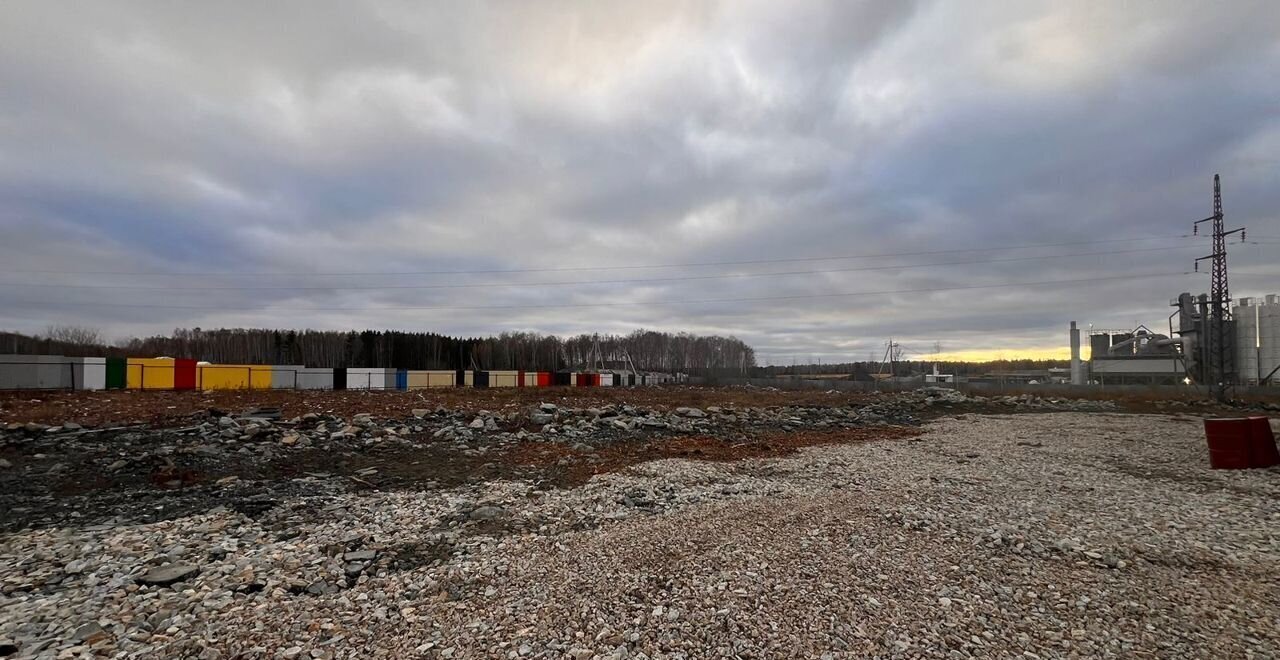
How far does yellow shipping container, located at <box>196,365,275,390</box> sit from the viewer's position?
3419cm

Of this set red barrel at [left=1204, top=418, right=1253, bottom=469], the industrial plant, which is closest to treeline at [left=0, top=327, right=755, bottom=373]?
the industrial plant

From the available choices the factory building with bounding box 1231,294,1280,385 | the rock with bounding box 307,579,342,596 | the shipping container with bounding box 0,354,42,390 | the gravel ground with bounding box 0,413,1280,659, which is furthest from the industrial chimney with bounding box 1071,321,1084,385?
the shipping container with bounding box 0,354,42,390

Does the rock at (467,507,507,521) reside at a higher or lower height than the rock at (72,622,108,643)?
lower

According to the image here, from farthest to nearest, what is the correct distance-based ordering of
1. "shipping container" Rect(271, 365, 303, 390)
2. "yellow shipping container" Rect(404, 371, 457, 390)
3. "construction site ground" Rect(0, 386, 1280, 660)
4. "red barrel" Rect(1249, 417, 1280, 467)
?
"yellow shipping container" Rect(404, 371, 457, 390)
"shipping container" Rect(271, 365, 303, 390)
"red barrel" Rect(1249, 417, 1280, 467)
"construction site ground" Rect(0, 386, 1280, 660)

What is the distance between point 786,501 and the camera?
29.6ft

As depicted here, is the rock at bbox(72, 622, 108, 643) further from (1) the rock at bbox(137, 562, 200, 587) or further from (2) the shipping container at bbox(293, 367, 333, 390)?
(2) the shipping container at bbox(293, 367, 333, 390)

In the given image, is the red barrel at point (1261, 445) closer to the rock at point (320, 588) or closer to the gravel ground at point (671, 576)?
the gravel ground at point (671, 576)

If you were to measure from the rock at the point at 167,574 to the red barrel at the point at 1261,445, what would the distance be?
749 inches

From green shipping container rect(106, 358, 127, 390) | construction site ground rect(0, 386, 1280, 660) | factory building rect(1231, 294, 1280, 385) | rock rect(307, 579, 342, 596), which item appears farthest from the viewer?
factory building rect(1231, 294, 1280, 385)

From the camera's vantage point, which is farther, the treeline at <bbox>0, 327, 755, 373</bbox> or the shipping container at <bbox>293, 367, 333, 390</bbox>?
the treeline at <bbox>0, 327, 755, 373</bbox>

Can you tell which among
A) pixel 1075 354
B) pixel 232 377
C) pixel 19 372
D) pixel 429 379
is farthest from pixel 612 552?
pixel 1075 354

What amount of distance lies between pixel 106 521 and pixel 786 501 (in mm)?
9934

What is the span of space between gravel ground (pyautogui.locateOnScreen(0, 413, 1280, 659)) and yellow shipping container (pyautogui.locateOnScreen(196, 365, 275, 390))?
3338cm

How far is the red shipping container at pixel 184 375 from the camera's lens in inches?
1288
